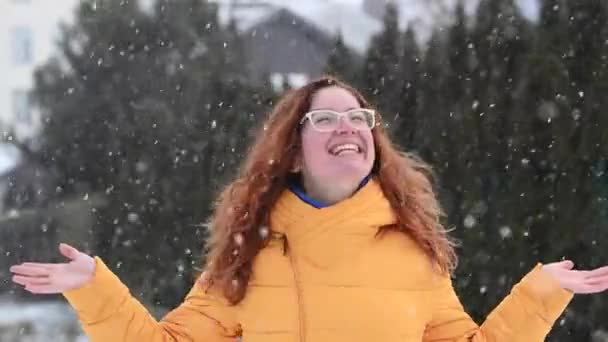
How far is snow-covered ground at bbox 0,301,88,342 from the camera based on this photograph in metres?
6.96

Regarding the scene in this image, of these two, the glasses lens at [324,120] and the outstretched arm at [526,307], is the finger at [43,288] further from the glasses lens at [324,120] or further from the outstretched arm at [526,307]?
the outstretched arm at [526,307]

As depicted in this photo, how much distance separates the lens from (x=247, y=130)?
6086 mm

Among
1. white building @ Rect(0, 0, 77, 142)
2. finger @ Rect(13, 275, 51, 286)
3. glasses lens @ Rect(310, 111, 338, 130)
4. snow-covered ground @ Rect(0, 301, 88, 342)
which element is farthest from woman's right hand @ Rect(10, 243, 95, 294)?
white building @ Rect(0, 0, 77, 142)

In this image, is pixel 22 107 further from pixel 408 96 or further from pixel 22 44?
pixel 22 44

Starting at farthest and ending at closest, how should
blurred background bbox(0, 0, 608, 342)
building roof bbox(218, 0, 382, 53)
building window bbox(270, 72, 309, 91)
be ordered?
1. building roof bbox(218, 0, 382, 53)
2. building window bbox(270, 72, 309, 91)
3. blurred background bbox(0, 0, 608, 342)

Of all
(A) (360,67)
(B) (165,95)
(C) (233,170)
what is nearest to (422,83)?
(A) (360,67)

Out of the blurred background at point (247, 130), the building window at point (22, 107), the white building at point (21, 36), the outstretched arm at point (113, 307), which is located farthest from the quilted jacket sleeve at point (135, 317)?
the white building at point (21, 36)

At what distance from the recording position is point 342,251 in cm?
151

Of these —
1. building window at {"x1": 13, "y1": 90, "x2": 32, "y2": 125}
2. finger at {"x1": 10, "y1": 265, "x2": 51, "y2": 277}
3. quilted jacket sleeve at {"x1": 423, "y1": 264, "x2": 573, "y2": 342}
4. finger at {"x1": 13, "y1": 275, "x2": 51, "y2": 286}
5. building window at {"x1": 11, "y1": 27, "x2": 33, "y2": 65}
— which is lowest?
building window at {"x1": 11, "y1": 27, "x2": 33, "y2": 65}

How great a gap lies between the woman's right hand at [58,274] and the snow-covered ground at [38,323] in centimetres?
551

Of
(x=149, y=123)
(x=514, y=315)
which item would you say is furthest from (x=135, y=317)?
(x=149, y=123)

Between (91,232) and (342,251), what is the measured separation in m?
5.37

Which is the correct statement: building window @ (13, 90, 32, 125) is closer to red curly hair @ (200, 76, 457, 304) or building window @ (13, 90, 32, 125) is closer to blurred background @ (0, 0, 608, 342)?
blurred background @ (0, 0, 608, 342)

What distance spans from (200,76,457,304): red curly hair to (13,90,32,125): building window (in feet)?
19.7
